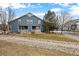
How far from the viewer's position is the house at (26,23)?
9.76ft

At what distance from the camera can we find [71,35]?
9.80 feet

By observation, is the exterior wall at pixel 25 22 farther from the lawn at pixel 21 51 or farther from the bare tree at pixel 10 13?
the lawn at pixel 21 51

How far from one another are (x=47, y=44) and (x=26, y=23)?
1.43 feet

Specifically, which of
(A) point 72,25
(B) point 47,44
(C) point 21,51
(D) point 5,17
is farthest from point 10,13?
(A) point 72,25

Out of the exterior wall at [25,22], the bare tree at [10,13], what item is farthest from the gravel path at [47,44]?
the bare tree at [10,13]

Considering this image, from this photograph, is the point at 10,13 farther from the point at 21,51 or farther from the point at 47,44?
the point at 47,44

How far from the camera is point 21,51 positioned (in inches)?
116

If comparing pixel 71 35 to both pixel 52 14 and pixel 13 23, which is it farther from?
pixel 13 23

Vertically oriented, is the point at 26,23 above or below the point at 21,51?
above

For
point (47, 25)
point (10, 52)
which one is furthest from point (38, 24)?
point (10, 52)

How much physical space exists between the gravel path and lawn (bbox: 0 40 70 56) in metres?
0.06

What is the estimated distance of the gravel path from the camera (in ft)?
9.59

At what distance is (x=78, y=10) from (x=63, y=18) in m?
0.26

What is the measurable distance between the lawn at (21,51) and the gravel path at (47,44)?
0.06 metres
